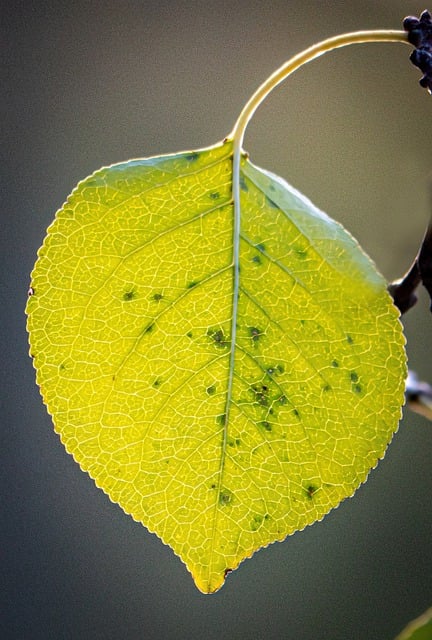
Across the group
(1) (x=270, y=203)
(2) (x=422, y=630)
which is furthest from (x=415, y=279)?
(2) (x=422, y=630)

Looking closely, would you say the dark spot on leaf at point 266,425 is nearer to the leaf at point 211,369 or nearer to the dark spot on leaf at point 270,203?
the leaf at point 211,369

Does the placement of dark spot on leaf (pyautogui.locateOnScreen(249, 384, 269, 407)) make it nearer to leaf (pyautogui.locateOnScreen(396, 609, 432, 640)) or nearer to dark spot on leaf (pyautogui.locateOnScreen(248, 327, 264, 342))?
dark spot on leaf (pyautogui.locateOnScreen(248, 327, 264, 342))

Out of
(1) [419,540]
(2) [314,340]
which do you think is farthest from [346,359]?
(1) [419,540]

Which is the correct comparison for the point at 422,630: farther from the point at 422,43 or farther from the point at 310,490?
the point at 422,43

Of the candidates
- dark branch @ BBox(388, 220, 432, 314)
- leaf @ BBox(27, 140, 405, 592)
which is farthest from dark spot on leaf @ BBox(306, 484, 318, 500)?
dark branch @ BBox(388, 220, 432, 314)

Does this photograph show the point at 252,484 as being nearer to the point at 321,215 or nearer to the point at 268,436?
the point at 268,436

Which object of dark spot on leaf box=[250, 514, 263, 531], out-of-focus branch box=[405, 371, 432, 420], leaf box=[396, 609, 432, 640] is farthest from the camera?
out-of-focus branch box=[405, 371, 432, 420]

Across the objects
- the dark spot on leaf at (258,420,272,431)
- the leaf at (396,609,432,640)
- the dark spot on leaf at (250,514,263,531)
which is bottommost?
the dark spot on leaf at (250,514,263,531)

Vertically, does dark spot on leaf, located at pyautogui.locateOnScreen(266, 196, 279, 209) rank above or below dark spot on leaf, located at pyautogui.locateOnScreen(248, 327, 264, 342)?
above

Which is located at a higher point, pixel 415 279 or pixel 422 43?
pixel 422 43
